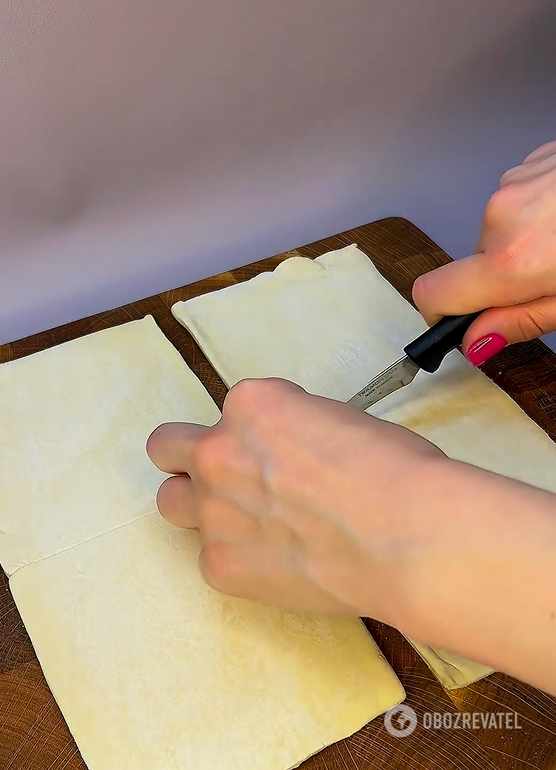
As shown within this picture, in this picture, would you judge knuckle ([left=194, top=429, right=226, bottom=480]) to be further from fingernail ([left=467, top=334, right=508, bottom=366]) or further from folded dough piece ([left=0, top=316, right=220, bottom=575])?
fingernail ([left=467, top=334, right=508, bottom=366])

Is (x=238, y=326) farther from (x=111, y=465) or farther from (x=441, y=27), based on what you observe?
(x=441, y=27)

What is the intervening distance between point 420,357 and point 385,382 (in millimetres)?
55

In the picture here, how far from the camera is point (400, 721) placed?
804 mm

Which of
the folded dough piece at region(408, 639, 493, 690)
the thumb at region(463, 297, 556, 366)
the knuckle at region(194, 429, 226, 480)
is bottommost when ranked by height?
the folded dough piece at region(408, 639, 493, 690)

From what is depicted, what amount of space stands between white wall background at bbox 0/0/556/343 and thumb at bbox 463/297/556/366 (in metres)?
0.66

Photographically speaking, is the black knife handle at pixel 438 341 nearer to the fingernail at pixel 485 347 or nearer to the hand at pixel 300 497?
the fingernail at pixel 485 347

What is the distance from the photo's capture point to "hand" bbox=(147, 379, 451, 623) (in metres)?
0.63

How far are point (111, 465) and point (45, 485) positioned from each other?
83 millimetres

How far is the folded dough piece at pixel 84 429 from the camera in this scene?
90cm

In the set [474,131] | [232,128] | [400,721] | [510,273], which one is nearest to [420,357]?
[510,273]

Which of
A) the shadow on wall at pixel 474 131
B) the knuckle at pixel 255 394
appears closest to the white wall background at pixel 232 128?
the shadow on wall at pixel 474 131

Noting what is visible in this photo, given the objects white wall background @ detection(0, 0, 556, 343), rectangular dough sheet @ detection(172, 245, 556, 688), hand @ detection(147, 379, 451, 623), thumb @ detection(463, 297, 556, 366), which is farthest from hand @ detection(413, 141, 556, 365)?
white wall background @ detection(0, 0, 556, 343)

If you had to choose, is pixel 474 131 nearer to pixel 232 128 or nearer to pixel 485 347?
pixel 232 128

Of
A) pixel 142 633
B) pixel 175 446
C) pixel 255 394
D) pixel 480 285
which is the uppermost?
pixel 480 285
